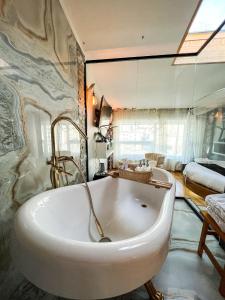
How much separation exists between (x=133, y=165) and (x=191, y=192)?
1.42 meters

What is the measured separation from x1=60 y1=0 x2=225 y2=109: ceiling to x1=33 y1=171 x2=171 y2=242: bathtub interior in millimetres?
1580

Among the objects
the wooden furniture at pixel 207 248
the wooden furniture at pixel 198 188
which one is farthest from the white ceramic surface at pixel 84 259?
the wooden furniture at pixel 198 188

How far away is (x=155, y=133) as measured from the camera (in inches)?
116

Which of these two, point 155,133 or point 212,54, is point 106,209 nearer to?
point 155,133

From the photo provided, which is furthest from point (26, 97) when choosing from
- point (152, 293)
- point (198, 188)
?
point (198, 188)

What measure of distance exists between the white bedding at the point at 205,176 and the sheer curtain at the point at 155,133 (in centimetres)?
19

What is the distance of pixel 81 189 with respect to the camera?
125 centimetres

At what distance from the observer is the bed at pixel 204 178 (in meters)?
1.97

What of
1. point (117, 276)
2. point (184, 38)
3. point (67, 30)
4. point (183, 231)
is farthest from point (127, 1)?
point (183, 231)

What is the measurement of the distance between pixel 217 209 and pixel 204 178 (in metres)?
1.15

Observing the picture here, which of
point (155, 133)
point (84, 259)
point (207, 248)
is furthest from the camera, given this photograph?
point (155, 133)

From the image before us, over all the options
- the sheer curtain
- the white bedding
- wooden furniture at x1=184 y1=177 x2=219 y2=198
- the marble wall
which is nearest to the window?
the sheer curtain

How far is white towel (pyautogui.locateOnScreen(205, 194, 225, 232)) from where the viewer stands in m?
1.10

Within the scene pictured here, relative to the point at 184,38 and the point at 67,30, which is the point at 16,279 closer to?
the point at 67,30
